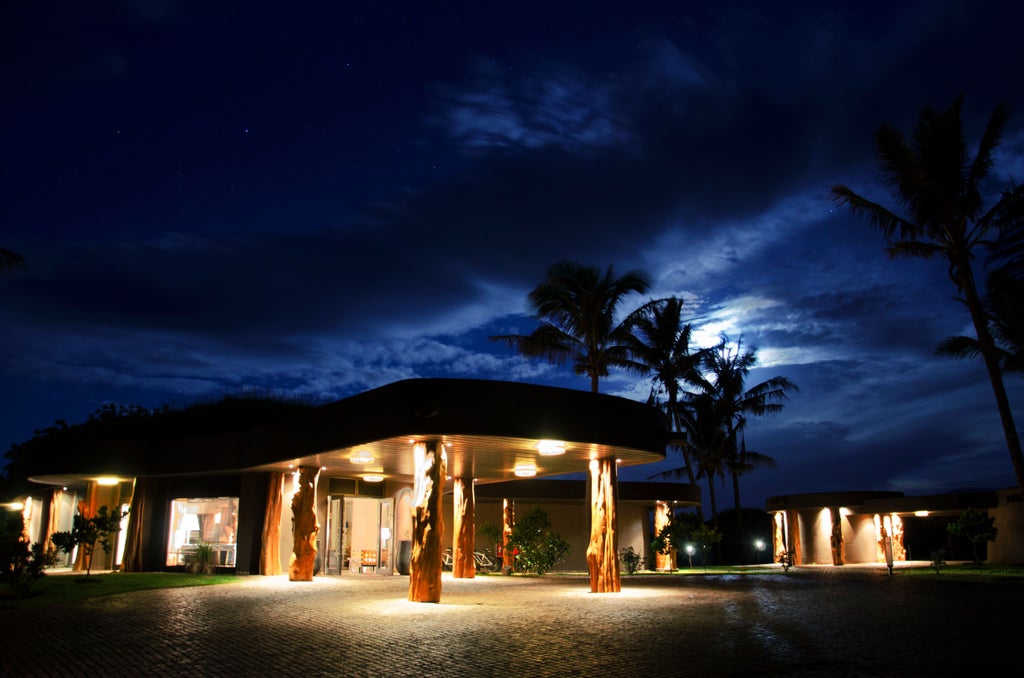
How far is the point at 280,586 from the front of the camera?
53.9 ft

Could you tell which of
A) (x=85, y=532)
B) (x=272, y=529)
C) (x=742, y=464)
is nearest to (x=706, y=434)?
(x=742, y=464)

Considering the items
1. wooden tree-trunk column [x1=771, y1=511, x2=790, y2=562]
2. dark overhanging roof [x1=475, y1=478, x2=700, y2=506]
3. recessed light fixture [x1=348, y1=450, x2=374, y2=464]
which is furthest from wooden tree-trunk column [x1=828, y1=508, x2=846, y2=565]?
recessed light fixture [x1=348, y1=450, x2=374, y2=464]

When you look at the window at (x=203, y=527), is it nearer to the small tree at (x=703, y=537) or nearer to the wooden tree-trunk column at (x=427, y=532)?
the wooden tree-trunk column at (x=427, y=532)

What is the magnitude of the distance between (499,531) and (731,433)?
1343cm

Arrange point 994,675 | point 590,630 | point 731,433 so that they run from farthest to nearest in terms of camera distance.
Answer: point 731,433 → point 590,630 → point 994,675

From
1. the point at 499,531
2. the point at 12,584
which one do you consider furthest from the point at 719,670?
the point at 499,531

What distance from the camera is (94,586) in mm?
16125

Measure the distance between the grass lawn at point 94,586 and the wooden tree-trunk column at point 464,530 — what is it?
584 centimetres

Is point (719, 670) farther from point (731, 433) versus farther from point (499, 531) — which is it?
point (731, 433)

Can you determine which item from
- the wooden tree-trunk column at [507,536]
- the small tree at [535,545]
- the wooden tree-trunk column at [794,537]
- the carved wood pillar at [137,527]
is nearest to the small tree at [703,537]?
the small tree at [535,545]

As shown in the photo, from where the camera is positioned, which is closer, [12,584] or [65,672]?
[65,672]

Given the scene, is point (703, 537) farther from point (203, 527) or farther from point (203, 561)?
point (203, 527)

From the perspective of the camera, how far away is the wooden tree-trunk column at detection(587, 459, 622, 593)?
14727 mm

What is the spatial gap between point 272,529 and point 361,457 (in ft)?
19.8
